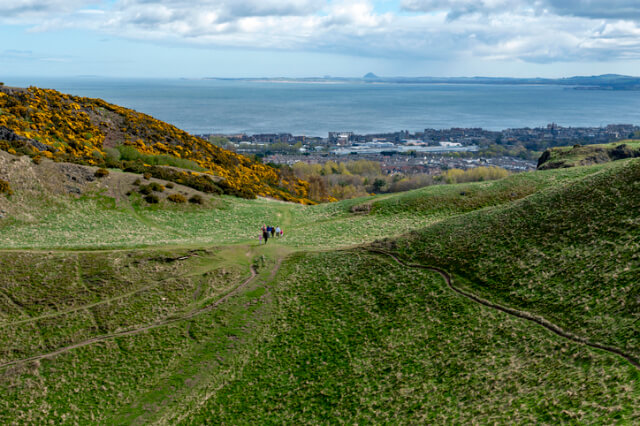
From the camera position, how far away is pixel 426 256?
96.3ft

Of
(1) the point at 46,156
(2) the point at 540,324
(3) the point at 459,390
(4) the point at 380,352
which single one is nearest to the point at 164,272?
(4) the point at 380,352

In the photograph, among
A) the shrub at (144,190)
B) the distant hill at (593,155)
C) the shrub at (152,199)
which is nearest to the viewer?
the shrub at (152,199)

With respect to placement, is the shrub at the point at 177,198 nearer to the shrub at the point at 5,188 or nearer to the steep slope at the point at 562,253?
the shrub at the point at 5,188

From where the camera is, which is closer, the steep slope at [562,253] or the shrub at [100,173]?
the steep slope at [562,253]

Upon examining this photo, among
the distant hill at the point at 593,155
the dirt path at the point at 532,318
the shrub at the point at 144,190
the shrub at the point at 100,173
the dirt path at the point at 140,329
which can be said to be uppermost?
the distant hill at the point at 593,155

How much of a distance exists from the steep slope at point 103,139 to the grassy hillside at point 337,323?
21.7 meters

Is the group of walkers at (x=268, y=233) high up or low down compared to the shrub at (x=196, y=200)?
down

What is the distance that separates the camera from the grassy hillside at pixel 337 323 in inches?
691

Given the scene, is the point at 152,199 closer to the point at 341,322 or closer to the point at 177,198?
the point at 177,198

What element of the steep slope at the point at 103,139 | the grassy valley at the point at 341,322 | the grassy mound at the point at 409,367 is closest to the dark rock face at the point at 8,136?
the steep slope at the point at 103,139

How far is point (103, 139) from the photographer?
69875 millimetres

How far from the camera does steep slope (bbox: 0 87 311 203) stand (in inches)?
2170

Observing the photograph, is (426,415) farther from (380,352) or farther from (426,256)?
(426,256)

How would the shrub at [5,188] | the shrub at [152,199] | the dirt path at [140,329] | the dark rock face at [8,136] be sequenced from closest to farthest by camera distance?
the dirt path at [140,329]
the shrub at [5,188]
the shrub at [152,199]
the dark rock face at [8,136]
